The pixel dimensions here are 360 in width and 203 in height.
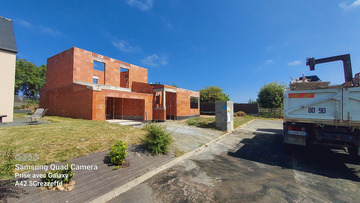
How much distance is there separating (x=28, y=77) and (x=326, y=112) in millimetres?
40318

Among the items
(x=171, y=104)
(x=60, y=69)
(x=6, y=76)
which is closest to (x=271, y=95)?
(x=171, y=104)

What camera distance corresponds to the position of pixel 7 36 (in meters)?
9.67

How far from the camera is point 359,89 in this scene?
13.2 feet

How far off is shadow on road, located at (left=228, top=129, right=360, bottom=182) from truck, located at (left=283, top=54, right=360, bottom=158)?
519mm

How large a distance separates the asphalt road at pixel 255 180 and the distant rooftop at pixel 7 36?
12.8m

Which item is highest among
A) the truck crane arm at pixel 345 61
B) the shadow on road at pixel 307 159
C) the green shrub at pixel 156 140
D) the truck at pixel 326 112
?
the truck crane arm at pixel 345 61

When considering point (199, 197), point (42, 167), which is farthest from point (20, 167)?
point (199, 197)

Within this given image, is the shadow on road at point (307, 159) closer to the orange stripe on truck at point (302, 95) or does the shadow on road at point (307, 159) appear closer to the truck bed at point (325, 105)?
→ the truck bed at point (325, 105)

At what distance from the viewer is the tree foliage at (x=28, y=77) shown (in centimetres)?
2566

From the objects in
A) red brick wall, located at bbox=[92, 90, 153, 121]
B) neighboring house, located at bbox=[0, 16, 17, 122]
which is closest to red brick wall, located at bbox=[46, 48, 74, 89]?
neighboring house, located at bbox=[0, 16, 17, 122]

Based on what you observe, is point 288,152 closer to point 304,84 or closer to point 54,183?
point 304,84

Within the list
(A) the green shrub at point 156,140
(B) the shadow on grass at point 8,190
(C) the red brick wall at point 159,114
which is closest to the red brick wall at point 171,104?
(C) the red brick wall at point 159,114

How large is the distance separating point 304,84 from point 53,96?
1909 centimetres

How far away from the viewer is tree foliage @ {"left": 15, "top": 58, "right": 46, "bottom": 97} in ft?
84.2
